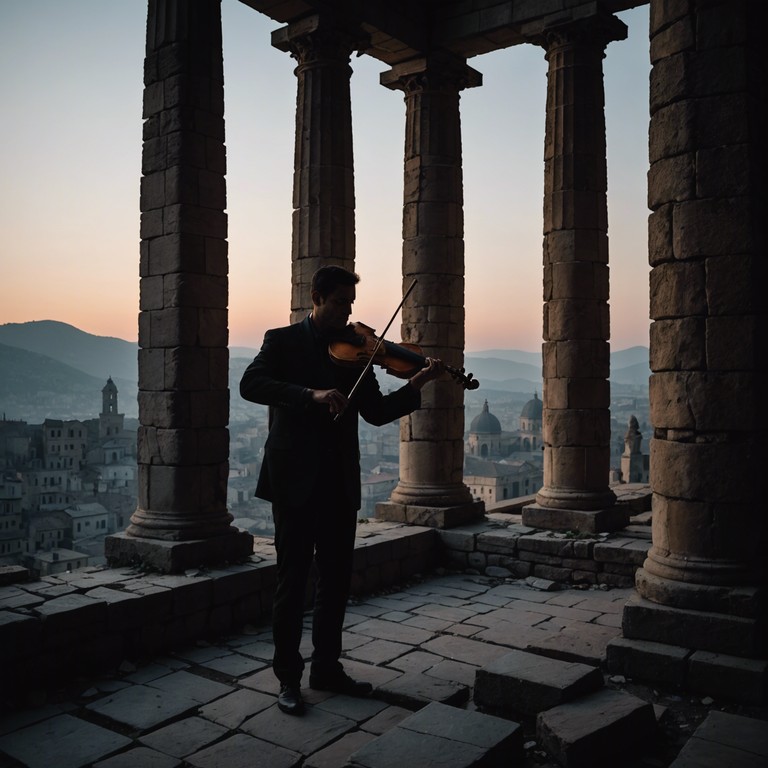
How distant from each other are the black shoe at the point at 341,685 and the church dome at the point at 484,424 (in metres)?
76.2

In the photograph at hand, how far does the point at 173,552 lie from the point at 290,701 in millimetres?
2885

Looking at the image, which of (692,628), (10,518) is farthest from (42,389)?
(692,628)

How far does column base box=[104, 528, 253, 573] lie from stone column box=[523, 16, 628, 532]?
468 cm

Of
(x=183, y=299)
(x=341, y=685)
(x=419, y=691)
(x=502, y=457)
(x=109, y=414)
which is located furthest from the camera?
(x=502, y=457)

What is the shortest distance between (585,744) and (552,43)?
987cm

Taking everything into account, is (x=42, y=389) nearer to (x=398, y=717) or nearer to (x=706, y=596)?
(x=398, y=717)

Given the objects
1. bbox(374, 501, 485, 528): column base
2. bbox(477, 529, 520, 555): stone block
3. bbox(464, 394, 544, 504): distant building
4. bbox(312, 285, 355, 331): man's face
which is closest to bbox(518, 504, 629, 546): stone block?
bbox(477, 529, 520, 555): stone block

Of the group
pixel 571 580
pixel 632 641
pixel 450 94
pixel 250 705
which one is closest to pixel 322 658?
pixel 250 705

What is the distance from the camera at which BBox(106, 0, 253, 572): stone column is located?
795cm

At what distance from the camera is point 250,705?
541 centimetres

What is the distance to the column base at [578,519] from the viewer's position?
10.4 m

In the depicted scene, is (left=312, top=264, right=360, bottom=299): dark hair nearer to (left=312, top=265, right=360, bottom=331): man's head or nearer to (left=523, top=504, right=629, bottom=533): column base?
(left=312, top=265, right=360, bottom=331): man's head

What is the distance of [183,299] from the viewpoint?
794cm

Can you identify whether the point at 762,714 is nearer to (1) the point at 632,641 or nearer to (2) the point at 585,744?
(1) the point at 632,641
